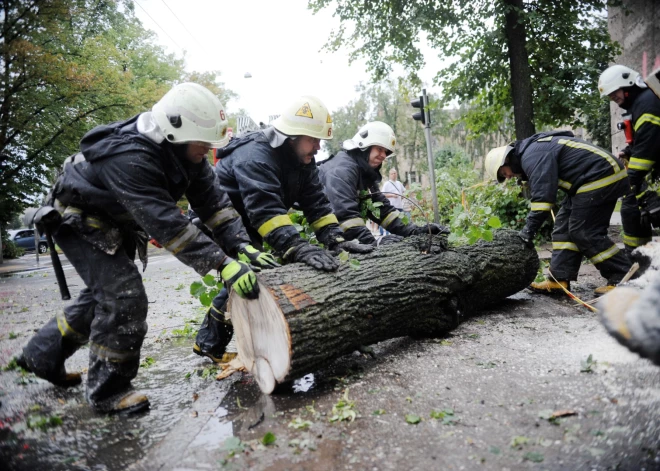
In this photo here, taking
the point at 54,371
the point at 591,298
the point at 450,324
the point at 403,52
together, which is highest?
the point at 403,52

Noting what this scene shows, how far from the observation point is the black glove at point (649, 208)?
4.49m

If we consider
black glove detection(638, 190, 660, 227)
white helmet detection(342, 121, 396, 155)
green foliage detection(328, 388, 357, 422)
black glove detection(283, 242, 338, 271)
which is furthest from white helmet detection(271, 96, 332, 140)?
black glove detection(638, 190, 660, 227)

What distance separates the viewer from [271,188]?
3.27m

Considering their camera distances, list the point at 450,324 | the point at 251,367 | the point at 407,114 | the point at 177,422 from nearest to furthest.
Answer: the point at 177,422 → the point at 251,367 → the point at 450,324 → the point at 407,114

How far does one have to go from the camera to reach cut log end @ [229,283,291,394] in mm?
2451

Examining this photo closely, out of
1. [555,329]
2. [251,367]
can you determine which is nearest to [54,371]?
[251,367]

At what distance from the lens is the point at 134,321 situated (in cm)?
254

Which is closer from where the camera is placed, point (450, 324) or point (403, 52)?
point (450, 324)

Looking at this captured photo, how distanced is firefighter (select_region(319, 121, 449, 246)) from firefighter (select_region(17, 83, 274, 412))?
1.74 metres

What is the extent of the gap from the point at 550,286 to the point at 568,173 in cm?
124

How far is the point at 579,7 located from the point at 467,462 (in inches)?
371

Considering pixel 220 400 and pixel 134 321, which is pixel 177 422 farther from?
pixel 134 321

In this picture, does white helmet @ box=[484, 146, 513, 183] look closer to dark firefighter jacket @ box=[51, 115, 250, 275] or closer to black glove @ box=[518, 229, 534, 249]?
black glove @ box=[518, 229, 534, 249]

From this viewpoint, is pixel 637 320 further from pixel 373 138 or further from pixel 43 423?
pixel 373 138
